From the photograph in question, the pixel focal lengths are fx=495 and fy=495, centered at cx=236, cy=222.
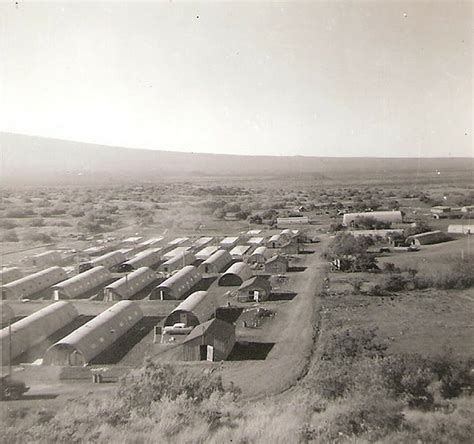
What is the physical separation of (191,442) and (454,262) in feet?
83.1

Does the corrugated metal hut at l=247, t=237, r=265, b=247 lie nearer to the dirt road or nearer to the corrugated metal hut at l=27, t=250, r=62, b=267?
→ the dirt road

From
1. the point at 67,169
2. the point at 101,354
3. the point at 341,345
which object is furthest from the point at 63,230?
the point at 67,169

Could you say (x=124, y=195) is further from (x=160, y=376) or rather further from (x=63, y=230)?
(x=160, y=376)

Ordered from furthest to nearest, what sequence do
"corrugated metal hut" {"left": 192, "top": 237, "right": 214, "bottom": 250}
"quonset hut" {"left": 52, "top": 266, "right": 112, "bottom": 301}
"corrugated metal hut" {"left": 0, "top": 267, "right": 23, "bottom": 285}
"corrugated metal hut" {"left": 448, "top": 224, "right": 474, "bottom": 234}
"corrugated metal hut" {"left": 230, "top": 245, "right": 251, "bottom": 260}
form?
"corrugated metal hut" {"left": 192, "top": 237, "right": 214, "bottom": 250} → "corrugated metal hut" {"left": 448, "top": 224, "right": 474, "bottom": 234} → "corrugated metal hut" {"left": 230, "top": 245, "right": 251, "bottom": 260} → "corrugated metal hut" {"left": 0, "top": 267, "right": 23, "bottom": 285} → "quonset hut" {"left": 52, "top": 266, "right": 112, "bottom": 301}

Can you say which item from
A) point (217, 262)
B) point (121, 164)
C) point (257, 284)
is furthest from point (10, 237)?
point (121, 164)

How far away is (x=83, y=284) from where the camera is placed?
29.0m

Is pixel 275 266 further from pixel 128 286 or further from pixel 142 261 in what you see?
pixel 128 286

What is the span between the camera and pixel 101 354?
1919 centimetres

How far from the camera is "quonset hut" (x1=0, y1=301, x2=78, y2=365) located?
19203 millimetres

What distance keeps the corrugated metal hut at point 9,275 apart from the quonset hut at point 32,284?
1308 mm

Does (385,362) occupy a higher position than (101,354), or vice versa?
(385,362)

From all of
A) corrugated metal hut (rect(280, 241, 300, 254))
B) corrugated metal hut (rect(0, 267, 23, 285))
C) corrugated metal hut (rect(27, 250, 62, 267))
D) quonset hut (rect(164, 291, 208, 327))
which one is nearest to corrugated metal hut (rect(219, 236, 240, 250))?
corrugated metal hut (rect(280, 241, 300, 254))

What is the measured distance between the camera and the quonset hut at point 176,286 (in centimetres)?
2695

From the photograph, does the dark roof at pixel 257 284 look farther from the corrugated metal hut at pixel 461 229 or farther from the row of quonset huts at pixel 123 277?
the corrugated metal hut at pixel 461 229
